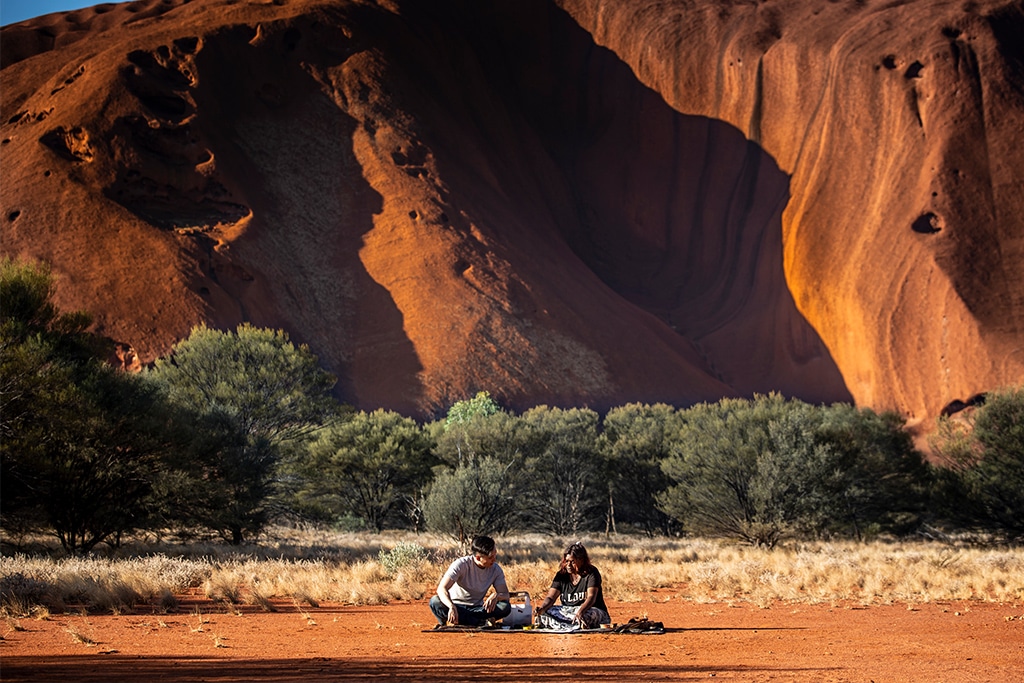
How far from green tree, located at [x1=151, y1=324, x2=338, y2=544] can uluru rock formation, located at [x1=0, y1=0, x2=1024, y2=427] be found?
19.8m

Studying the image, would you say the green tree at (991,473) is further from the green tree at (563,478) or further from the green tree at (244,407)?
the green tree at (244,407)

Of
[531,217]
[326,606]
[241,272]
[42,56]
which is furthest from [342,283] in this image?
[326,606]

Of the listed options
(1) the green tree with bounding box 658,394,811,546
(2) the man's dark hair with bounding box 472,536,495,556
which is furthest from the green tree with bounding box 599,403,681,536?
(2) the man's dark hair with bounding box 472,536,495,556

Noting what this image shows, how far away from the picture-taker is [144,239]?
50719mm

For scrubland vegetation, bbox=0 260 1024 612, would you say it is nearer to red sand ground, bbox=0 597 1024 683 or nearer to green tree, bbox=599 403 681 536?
green tree, bbox=599 403 681 536

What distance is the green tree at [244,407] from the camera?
861 inches

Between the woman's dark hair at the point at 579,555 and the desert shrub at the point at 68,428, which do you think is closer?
the woman's dark hair at the point at 579,555

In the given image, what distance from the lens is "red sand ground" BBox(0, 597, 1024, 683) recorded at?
6.72 metres

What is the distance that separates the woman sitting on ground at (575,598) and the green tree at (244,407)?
1340 cm

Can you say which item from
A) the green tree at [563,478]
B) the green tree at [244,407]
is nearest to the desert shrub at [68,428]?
the green tree at [244,407]

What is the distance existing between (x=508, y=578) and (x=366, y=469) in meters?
15.4

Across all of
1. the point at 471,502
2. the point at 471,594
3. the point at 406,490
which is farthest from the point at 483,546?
the point at 406,490

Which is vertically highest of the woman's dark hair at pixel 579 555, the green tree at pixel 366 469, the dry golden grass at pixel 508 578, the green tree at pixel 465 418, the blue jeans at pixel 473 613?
the green tree at pixel 465 418

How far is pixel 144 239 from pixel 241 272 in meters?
5.26
